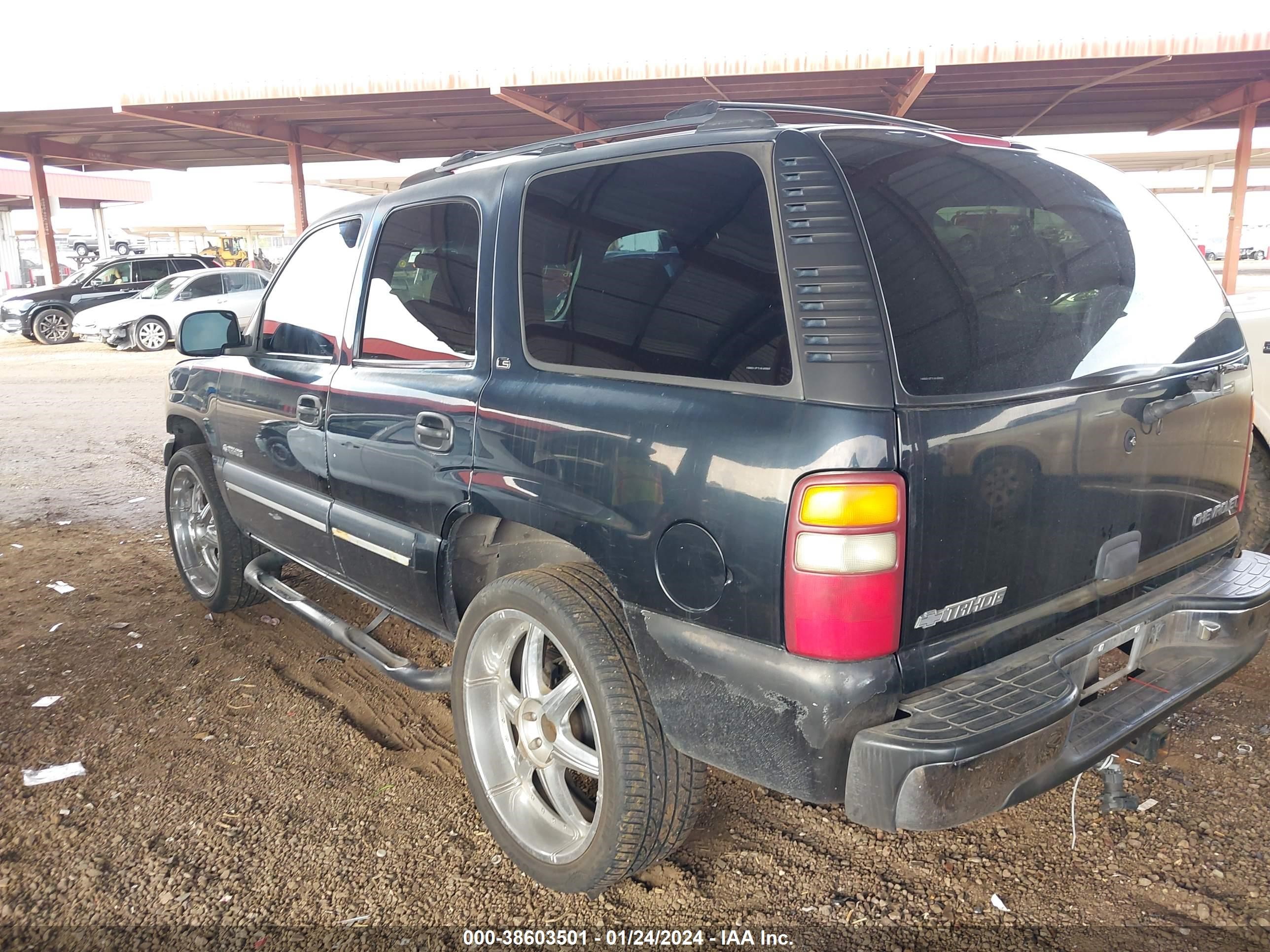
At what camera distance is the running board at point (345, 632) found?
3.10 meters

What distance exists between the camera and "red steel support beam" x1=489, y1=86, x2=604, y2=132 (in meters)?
14.6

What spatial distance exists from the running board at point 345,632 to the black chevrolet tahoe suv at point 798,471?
0.19 ft

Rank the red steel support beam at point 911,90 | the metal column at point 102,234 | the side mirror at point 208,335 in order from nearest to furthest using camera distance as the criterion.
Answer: the side mirror at point 208,335 → the red steel support beam at point 911,90 → the metal column at point 102,234

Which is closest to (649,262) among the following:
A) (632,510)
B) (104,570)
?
(632,510)

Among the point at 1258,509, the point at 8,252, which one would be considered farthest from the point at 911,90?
the point at 8,252

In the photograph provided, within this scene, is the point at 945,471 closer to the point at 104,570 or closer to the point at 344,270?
the point at 344,270

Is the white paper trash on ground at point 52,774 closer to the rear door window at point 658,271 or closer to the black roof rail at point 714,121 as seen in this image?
the rear door window at point 658,271

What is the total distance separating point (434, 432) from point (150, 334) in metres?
18.3

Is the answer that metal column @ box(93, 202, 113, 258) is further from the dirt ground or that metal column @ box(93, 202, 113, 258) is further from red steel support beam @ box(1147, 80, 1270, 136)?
the dirt ground

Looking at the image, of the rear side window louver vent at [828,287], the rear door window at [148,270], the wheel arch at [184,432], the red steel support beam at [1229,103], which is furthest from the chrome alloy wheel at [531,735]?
the rear door window at [148,270]

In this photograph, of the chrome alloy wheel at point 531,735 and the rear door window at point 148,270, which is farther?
the rear door window at point 148,270

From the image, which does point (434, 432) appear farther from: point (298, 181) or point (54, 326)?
point (54, 326)

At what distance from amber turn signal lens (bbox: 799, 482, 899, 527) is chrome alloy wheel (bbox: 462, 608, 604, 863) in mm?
869

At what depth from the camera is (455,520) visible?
2.81 metres
